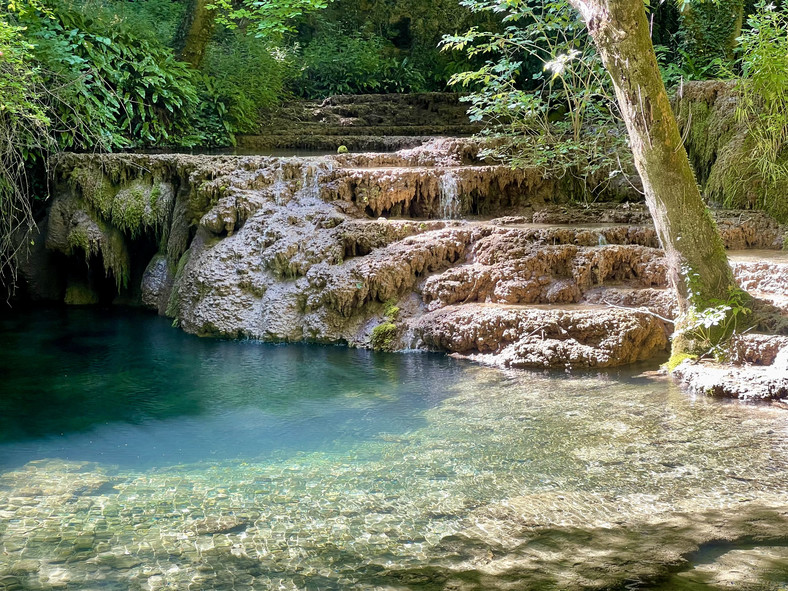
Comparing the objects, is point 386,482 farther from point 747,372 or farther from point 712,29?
point 712,29

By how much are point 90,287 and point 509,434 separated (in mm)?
8515

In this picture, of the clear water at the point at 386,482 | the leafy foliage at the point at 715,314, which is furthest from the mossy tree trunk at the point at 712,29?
the clear water at the point at 386,482

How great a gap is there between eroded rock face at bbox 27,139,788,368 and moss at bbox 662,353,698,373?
38cm

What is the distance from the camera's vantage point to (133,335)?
29.7ft

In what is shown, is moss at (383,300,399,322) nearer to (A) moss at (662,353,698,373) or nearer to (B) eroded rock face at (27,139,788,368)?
(B) eroded rock face at (27,139,788,368)

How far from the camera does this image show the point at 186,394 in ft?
21.5

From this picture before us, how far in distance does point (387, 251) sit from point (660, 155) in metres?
3.53

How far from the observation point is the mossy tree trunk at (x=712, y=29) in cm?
1252

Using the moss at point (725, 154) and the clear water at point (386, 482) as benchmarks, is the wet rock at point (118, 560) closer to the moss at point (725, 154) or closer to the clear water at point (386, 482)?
the clear water at point (386, 482)

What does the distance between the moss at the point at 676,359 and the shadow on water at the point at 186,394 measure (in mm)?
1958

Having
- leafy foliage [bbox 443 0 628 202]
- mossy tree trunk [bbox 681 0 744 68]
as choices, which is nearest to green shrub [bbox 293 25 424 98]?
mossy tree trunk [bbox 681 0 744 68]

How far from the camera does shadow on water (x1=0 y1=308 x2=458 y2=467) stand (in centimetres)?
516

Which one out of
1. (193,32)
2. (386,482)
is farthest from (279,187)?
(193,32)

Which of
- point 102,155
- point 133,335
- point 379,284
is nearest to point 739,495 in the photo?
point 379,284
